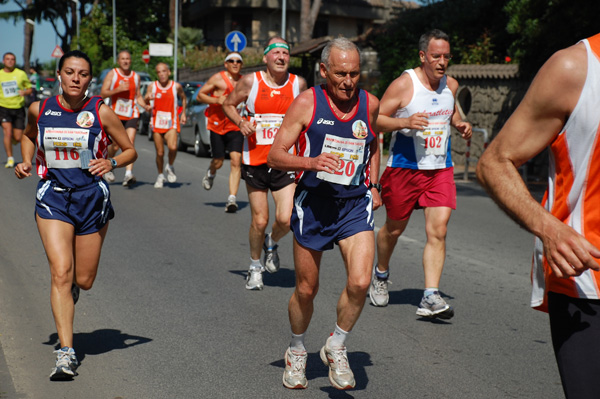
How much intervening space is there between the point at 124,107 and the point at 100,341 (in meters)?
9.13

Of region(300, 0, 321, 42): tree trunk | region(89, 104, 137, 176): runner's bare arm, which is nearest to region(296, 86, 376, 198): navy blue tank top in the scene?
region(89, 104, 137, 176): runner's bare arm

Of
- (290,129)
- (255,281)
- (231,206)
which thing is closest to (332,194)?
(290,129)

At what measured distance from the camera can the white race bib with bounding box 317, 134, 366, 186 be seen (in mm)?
4758

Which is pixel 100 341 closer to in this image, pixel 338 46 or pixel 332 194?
pixel 332 194

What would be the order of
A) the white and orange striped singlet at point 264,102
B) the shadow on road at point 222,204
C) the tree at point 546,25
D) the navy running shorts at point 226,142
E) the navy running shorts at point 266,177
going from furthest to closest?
1. the tree at point 546,25
2. the shadow on road at point 222,204
3. the navy running shorts at point 226,142
4. the white and orange striped singlet at point 264,102
5. the navy running shorts at point 266,177

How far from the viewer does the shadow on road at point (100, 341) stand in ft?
17.9

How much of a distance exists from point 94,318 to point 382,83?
17679mm

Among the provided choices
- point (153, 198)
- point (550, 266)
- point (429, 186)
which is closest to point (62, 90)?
point (429, 186)

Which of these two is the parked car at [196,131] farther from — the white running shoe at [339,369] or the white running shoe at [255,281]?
the white running shoe at [339,369]

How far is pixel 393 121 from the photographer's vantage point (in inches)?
247

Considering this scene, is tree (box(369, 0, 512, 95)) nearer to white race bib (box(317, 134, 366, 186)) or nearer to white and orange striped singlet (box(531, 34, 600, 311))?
white race bib (box(317, 134, 366, 186))

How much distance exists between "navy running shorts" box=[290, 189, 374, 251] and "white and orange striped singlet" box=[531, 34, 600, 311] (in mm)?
2106

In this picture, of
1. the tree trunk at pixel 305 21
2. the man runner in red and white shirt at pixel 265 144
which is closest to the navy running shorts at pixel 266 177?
the man runner in red and white shirt at pixel 265 144

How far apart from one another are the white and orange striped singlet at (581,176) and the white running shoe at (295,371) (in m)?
2.29
